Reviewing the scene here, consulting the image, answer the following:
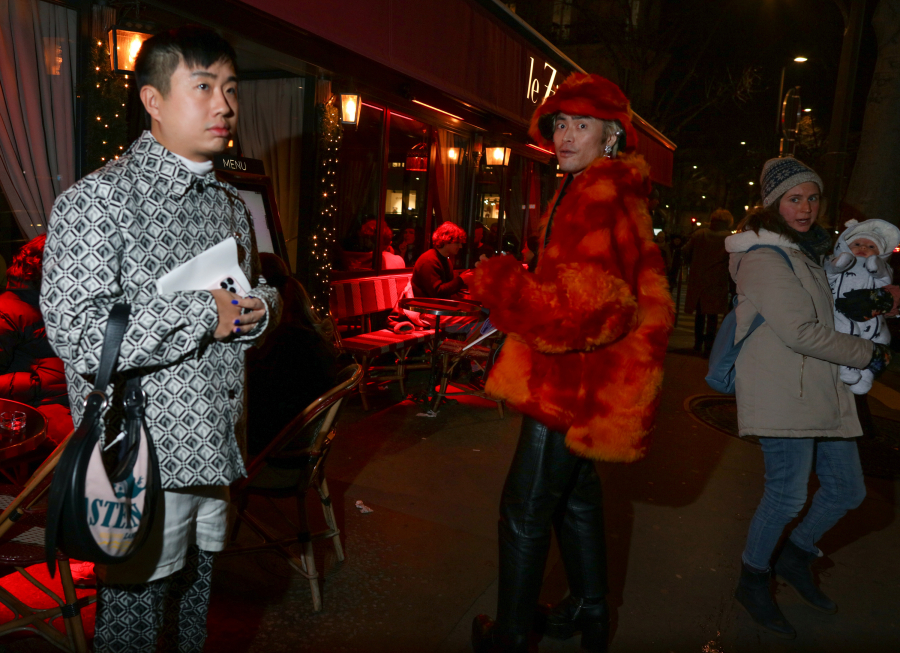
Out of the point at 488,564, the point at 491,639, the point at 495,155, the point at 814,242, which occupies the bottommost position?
the point at 488,564

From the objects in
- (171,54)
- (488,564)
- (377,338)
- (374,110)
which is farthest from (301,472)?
(374,110)

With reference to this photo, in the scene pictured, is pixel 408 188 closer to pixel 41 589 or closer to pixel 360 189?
pixel 360 189

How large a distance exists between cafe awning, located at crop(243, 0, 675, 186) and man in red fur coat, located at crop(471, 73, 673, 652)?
1863mm

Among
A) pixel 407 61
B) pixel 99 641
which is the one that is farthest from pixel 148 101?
pixel 407 61

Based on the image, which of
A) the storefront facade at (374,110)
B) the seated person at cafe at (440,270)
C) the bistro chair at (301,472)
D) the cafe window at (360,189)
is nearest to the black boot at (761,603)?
the bistro chair at (301,472)

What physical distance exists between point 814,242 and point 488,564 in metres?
2.15

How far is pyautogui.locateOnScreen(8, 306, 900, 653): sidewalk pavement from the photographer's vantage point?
2.72 metres

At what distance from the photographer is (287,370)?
113 inches

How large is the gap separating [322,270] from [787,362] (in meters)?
4.85

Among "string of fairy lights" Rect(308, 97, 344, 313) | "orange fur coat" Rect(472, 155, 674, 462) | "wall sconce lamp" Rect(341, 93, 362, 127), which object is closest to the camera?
"orange fur coat" Rect(472, 155, 674, 462)

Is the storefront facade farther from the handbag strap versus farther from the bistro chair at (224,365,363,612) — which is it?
the handbag strap

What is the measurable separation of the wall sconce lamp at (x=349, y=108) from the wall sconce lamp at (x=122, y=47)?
235cm

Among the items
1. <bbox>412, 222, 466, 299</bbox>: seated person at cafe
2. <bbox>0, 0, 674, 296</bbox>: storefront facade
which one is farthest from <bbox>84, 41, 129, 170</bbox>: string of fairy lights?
<bbox>412, 222, 466, 299</bbox>: seated person at cafe

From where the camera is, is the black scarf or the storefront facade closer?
the black scarf
